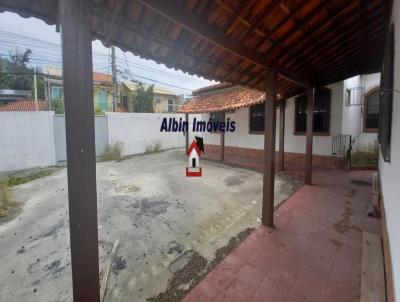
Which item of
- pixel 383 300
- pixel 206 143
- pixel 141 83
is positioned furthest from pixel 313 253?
pixel 141 83

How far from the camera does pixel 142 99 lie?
1814cm

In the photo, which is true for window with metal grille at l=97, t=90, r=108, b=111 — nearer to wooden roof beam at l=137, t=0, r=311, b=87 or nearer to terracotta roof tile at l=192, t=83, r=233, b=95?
terracotta roof tile at l=192, t=83, r=233, b=95

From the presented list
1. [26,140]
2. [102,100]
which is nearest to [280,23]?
[26,140]

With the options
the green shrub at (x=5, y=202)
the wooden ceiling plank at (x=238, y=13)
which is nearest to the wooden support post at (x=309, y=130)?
the wooden ceiling plank at (x=238, y=13)

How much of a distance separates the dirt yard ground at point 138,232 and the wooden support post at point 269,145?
0.39 metres

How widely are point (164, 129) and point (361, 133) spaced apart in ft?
35.1

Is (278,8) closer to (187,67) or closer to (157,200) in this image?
(187,67)

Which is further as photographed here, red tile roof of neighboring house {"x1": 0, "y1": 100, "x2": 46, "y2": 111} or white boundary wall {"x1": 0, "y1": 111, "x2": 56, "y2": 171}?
red tile roof of neighboring house {"x1": 0, "y1": 100, "x2": 46, "y2": 111}

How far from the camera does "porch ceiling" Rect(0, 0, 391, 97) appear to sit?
176 cm

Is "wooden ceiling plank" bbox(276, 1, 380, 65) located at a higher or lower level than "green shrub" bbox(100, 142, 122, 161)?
higher

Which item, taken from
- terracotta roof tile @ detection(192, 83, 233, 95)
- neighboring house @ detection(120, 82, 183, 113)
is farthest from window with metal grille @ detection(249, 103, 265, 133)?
neighboring house @ detection(120, 82, 183, 113)

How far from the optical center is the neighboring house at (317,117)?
289 inches

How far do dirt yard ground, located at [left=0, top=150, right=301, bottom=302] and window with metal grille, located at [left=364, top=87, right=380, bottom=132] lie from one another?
5.00m

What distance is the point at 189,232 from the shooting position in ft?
11.4
